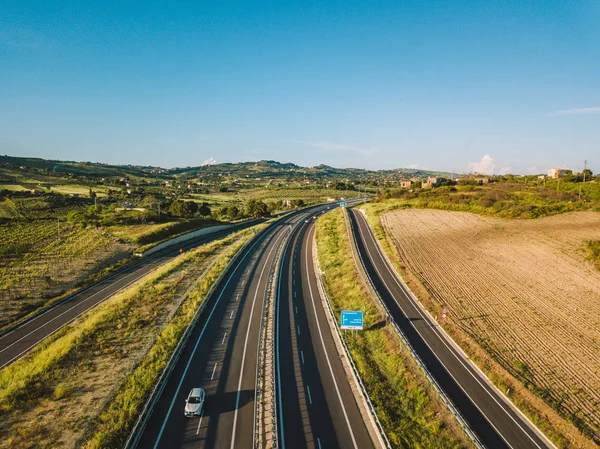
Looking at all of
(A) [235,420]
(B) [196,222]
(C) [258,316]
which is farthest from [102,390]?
(B) [196,222]

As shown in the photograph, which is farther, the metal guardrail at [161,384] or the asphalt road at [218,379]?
the asphalt road at [218,379]

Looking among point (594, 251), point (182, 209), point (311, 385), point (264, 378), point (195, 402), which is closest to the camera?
point (195, 402)

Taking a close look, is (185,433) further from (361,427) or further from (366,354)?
(366,354)

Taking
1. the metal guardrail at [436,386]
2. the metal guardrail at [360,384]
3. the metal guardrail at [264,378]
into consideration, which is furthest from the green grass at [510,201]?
the metal guardrail at [264,378]

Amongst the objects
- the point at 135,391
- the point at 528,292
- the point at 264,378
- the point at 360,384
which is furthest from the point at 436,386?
the point at 528,292

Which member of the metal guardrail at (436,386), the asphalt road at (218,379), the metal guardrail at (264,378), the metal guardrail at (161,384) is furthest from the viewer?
the metal guardrail at (436,386)

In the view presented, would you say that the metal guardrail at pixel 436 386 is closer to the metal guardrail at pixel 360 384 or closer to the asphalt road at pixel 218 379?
the metal guardrail at pixel 360 384

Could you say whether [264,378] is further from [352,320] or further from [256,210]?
[256,210]
